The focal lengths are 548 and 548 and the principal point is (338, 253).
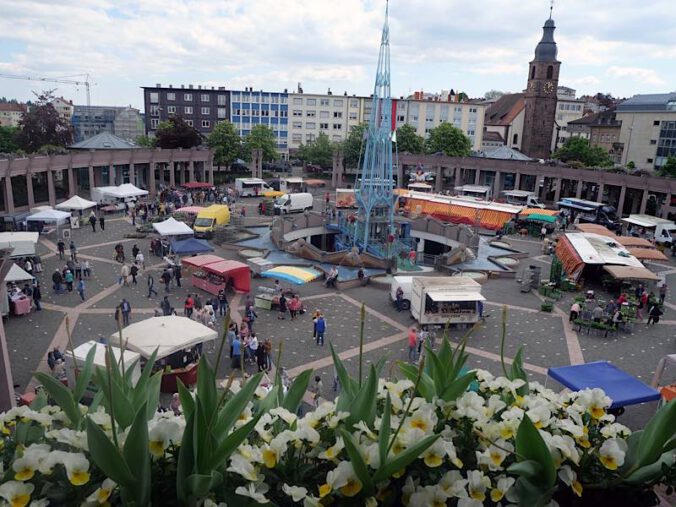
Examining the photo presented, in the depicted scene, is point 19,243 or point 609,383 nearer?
point 609,383

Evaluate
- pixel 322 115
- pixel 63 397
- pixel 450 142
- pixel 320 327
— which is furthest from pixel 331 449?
pixel 322 115

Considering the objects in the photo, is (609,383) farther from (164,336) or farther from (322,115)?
(322,115)

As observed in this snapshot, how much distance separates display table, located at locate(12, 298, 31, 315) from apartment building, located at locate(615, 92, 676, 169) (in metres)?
62.9

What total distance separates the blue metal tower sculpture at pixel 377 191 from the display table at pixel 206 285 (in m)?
11.3

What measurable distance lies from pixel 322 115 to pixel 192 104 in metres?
22.0

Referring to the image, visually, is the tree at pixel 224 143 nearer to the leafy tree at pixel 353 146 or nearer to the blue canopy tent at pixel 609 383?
the leafy tree at pixel 353 146

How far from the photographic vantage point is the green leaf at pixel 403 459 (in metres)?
2.93

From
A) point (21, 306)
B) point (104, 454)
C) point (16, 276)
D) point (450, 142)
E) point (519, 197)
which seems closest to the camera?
point (104, 454)

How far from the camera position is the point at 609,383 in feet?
43.8

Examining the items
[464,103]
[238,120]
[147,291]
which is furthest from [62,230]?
[464,103]

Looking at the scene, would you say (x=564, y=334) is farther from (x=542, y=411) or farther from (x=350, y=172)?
(x=350, y=172)

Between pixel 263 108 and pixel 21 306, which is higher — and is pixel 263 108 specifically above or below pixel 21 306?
above

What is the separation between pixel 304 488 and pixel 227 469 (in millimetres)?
434

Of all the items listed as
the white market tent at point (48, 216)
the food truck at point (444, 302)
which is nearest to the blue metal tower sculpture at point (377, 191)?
the food truck at point (444, 302)
